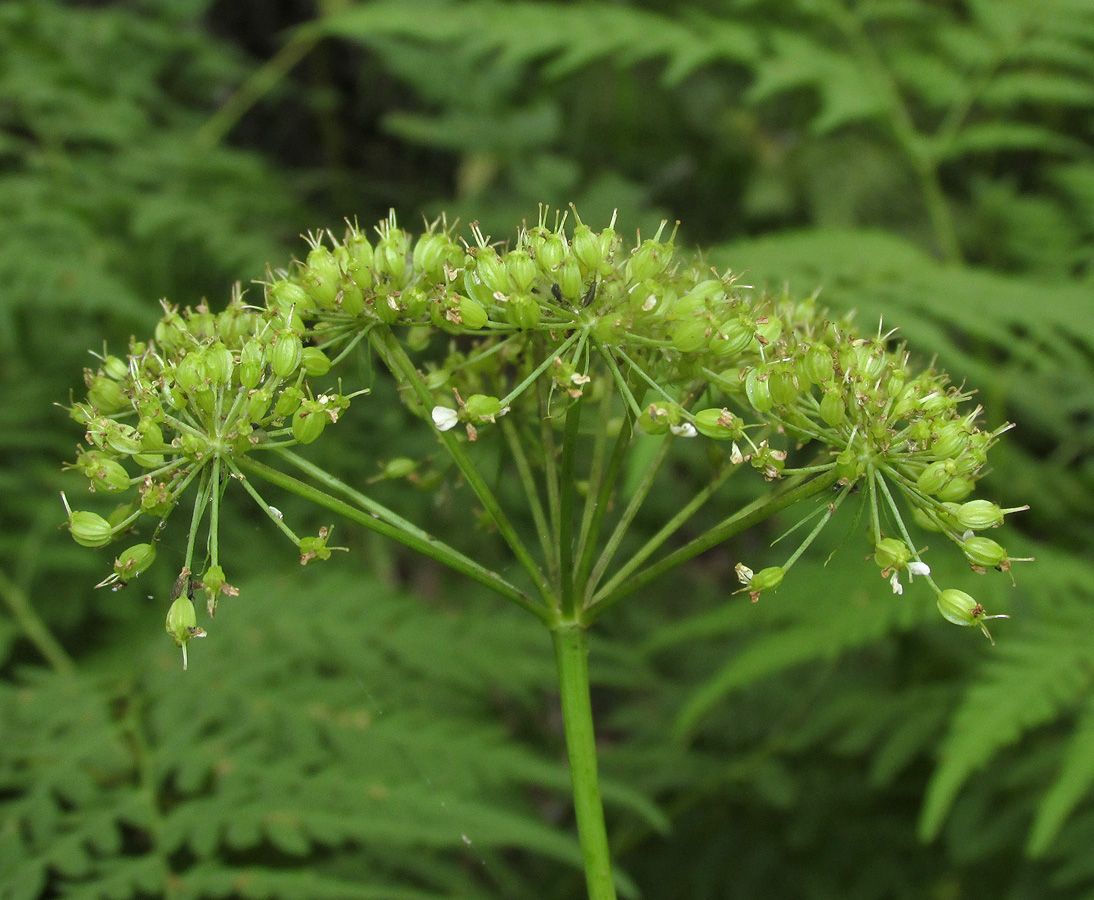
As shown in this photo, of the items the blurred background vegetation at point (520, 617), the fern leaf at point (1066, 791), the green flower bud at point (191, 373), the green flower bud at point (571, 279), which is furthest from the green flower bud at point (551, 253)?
the fern leaf at point (1066, 791)

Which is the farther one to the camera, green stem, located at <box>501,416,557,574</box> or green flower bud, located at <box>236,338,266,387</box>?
green stem, located at <box>501,416,557,574</box>

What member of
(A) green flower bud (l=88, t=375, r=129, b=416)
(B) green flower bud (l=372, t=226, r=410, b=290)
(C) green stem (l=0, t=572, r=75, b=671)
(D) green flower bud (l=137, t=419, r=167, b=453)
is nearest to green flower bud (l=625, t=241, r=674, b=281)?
(B) green flower bud (l=372, t=226, r=410, b=290)

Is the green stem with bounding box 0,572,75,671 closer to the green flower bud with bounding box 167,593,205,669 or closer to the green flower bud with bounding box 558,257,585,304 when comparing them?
the green flower bud with bounding box 167,593,205,669

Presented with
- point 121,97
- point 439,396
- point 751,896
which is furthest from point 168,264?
point 751,896

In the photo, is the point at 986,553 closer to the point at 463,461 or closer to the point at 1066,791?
the point at 463,461

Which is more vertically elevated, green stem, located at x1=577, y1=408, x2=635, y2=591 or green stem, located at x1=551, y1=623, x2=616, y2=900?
green stem, located at x1=577, y1=408, x2=635, y2=591

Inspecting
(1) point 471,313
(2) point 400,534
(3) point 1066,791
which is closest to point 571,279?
(1) point 471,313

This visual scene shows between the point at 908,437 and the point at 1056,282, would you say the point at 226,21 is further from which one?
the point at 908,437

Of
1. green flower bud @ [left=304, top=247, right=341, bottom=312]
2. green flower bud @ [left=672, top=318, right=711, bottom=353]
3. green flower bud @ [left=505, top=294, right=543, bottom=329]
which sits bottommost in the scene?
green flower bud @ [left=672, top=318, right=711, bottom=353]
